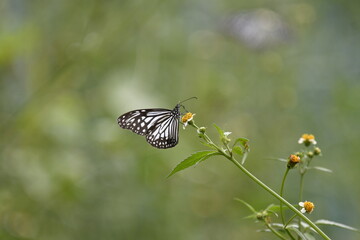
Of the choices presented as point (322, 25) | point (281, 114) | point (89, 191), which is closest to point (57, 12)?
point (89, 191)

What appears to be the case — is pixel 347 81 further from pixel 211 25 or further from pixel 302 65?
pixel 211 25

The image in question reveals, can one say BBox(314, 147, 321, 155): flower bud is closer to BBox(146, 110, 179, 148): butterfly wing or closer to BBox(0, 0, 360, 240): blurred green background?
BBox(146, 110, 179, 148): butterfly wing

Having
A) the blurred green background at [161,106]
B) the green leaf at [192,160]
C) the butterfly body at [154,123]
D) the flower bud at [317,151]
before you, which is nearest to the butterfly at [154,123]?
the butterfly body at [154,123]

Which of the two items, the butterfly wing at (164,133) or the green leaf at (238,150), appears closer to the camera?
the green leaf at (238,150)

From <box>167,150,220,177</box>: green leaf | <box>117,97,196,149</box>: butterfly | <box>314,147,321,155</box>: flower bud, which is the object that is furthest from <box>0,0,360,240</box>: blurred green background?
<box>167,150,220,177</box>: green leaf

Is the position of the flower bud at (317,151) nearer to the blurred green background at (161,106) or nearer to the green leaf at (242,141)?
the green leaf at (242,141)
